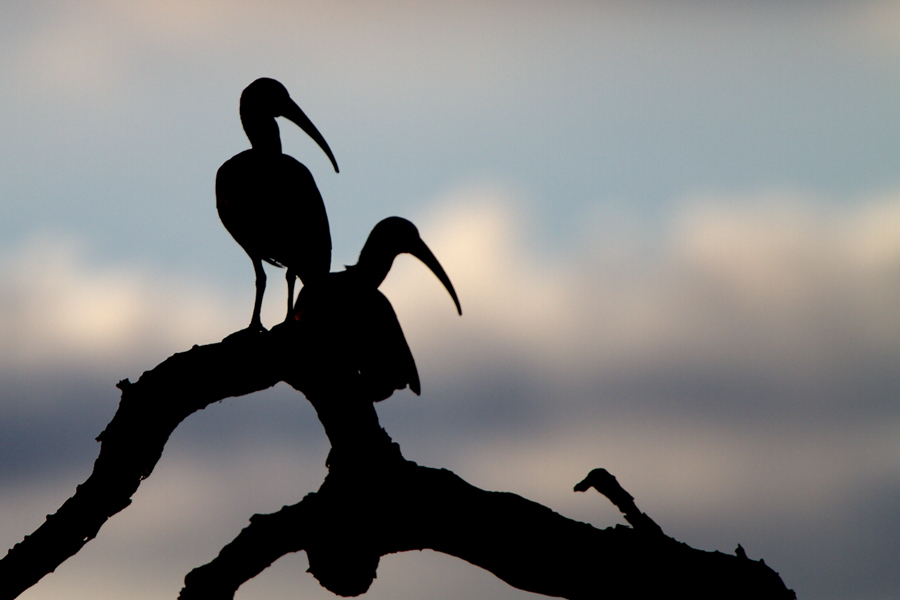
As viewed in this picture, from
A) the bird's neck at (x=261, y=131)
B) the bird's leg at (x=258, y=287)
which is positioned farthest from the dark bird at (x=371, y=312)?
the bird's neck at (x=261, y=131)

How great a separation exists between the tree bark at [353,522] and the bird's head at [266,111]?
16.3 feet

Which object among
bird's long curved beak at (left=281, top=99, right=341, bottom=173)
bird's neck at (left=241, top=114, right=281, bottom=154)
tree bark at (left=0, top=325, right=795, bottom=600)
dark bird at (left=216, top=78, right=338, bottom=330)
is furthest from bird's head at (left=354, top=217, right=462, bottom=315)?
bird's neck at (left=241, top=114, right=281, bottom=154)

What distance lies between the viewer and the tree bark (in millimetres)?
5133

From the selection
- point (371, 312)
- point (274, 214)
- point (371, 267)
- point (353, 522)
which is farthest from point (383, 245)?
point (353, 522)

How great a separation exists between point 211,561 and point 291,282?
5319mm

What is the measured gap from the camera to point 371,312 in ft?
24.5

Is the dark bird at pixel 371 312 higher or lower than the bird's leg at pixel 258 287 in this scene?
lower

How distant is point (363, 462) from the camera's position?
5.55m

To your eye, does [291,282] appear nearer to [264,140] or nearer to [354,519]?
[264,140]

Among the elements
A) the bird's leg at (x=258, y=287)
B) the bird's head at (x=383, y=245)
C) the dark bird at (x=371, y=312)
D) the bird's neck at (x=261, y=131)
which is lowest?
the dark bird at (x=371, y=312)

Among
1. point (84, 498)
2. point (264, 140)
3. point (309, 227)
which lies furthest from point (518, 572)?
point (264, 140)

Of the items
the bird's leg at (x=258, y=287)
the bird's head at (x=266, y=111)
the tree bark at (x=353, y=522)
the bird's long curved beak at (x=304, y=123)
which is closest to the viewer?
the tree bark at (x=353, y=522)

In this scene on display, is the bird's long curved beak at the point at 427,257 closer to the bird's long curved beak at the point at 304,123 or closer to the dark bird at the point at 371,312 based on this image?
the dark bird at the point at 371,312

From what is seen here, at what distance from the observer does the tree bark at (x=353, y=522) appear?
513 centimetres
